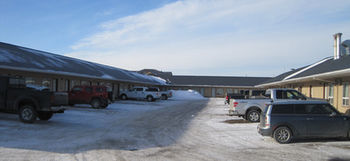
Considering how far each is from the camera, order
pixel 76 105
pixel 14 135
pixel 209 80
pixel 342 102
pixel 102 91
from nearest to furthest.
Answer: pixel 14 135, pixel 342 102, pixel 102 91, pixel 76 105, pixel 209 80

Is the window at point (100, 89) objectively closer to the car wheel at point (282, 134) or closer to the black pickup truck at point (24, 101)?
the black pickup truck at point (24, 101)

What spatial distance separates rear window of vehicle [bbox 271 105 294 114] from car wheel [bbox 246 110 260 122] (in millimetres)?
5432

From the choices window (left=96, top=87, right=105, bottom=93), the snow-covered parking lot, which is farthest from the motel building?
the snow-covered parking lot

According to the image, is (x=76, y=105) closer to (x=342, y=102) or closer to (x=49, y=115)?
(x=49, y=115)

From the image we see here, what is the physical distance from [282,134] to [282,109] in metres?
0.85


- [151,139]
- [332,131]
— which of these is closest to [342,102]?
[332,131]

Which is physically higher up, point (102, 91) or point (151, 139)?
point (102, 91)

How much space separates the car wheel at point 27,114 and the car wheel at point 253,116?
10.4 m

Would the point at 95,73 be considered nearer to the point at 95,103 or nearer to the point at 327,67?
the point at 95,103

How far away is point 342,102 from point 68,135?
48.8 ft

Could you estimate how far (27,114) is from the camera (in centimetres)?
1261

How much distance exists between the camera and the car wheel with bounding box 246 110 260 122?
50.1 feet

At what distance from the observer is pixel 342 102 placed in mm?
16703

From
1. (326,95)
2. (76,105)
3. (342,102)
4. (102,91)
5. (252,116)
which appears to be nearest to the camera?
(252,116)
